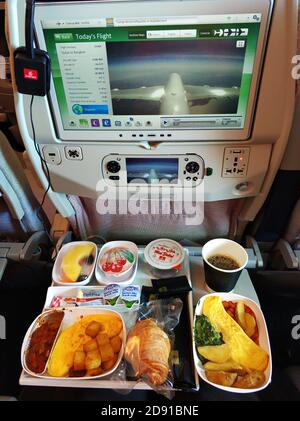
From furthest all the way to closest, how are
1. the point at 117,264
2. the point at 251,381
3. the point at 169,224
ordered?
the point at 169,224, the point at 117,264, the point at 251,381

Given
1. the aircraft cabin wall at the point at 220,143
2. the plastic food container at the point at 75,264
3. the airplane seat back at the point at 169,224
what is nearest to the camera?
the aircraft cabin wall at the point at 220,143

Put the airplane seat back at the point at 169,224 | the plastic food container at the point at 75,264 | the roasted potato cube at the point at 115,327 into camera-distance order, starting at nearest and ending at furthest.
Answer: the roasted potato cube at the point at 115,327
the plastic food container at the point at 75,264
the airplane seat back at the point at 169,224

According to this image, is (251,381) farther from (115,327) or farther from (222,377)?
(115,327)

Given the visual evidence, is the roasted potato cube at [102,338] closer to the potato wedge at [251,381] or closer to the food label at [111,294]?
the food label at [111,294]

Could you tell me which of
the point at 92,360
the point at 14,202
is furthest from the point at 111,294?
the point at 14,202

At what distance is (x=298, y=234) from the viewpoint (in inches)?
37.8

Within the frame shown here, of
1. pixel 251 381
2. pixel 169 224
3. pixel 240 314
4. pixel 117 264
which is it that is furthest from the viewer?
pixel 169 224

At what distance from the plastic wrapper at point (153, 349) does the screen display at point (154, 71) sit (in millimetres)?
446

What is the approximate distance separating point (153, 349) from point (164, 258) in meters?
0.26

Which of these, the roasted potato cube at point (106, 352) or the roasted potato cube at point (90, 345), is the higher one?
the roasted potato cube at point (90, 345)

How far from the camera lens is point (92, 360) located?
667mm

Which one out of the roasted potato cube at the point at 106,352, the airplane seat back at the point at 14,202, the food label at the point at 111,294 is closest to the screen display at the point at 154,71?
the airplane seat back at the point at 14,202

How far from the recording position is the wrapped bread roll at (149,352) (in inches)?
25.3

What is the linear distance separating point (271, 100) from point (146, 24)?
30cm
